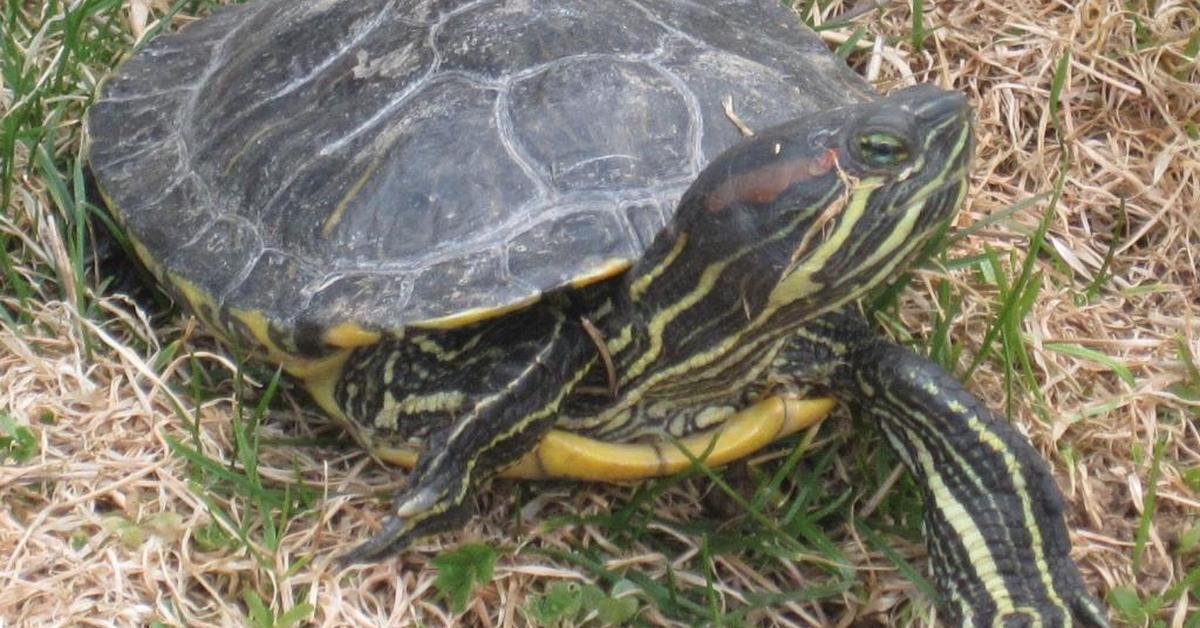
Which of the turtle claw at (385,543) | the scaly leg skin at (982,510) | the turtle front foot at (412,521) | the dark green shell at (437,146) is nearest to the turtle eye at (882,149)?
the dark green shell at (437,146)

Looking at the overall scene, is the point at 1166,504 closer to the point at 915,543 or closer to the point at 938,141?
the point at 915,543

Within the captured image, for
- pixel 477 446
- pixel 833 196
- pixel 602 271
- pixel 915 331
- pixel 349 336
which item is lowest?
pixel 915 331

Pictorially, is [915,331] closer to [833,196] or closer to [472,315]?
[833,196]

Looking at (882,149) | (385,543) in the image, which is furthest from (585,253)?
(385,543)

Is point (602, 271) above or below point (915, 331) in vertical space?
above

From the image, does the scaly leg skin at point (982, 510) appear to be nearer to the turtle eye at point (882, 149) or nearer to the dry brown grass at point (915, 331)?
the dry brown grass at point (915, 331)

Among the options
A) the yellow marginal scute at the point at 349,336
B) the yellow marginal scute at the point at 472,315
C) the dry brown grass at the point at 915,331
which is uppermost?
the yellow marginal scute at the point at 472,315

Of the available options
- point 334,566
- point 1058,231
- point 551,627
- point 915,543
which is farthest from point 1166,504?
point 334,566

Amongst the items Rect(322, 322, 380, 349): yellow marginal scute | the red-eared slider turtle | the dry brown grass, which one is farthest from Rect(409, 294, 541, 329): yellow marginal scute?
the dry brown grass
